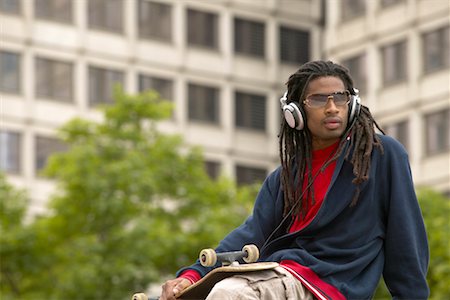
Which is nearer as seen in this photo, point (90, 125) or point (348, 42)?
point (90, 125)

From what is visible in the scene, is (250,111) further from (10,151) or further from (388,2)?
(10,151)

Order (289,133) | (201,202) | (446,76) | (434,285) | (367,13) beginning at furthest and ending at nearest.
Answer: (367,13) → (446,76) → (201,202) → (434,285) → (289,133)

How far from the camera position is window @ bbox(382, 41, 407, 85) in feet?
238

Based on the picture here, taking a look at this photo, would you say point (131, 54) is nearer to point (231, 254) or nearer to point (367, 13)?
point (367, 13)

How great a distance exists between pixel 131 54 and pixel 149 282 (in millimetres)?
30238

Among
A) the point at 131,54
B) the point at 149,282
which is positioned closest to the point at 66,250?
the point at 149,282

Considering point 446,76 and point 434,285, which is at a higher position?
point 446,76

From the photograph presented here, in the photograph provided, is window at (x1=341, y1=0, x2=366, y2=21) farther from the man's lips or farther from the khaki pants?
the khaki pants

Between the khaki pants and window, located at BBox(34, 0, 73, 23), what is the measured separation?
206 feet

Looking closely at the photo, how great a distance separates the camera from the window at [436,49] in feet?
Result: 230

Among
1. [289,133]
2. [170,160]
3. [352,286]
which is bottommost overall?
[352,286]

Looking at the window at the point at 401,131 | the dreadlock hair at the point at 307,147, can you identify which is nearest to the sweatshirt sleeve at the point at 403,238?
the dreadlock hair at the point at 307,147

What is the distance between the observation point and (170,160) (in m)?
47.6

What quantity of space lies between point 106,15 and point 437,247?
1249 inches
